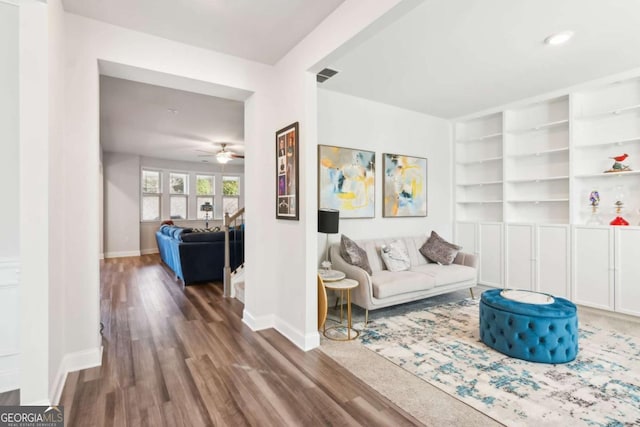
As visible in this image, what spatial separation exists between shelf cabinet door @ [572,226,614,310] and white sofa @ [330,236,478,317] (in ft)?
4.02

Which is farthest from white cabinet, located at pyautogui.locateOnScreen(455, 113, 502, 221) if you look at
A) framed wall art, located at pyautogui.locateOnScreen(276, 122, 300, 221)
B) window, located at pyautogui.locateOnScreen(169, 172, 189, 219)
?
window, located at pyautogui.locateOnScreen(169, 172, 189, 219)

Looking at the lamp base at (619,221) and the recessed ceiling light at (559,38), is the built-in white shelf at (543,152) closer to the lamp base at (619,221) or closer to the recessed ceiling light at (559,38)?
the lamp base at (619,221)

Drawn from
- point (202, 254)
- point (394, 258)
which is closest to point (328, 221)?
point (394, 258)

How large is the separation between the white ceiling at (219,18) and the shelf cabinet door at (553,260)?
404 cm

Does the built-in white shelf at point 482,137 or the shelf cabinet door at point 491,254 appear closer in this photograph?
the shelf cabinet door at point 491,254

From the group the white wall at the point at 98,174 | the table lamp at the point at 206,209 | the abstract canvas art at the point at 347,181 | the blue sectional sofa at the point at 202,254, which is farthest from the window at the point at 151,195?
the abstract canvas art at the point at 347,181

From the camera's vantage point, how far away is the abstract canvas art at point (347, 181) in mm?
4062

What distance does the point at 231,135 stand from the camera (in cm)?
641

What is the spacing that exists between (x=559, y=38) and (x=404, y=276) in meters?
2.79

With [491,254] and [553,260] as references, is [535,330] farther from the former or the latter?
[491,254]

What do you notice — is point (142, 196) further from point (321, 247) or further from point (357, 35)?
point (357, 35)

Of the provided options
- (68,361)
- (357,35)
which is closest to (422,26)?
(357,35)

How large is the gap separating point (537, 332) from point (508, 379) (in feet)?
1.70

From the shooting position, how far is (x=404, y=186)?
489 centimetres
